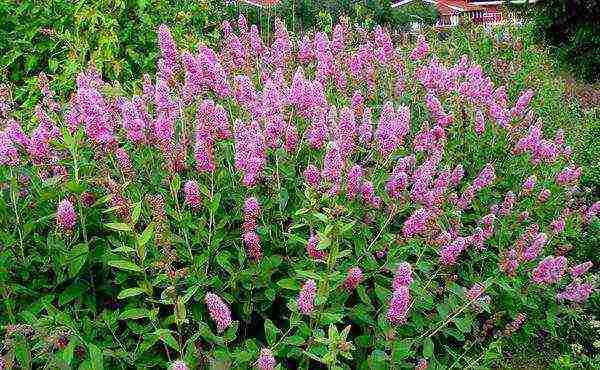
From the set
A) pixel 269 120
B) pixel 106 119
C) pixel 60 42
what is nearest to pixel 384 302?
pixel 269 120

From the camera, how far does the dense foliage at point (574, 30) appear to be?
24.8 feet

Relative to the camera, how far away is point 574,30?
25.4 ft

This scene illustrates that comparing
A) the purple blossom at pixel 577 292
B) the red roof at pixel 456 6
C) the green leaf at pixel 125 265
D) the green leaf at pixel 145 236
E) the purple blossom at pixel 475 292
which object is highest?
the green leaf at pixel 145 236

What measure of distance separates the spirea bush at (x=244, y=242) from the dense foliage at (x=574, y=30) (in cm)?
509

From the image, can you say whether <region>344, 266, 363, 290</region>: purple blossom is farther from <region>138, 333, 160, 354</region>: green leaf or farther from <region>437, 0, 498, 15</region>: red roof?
<region>437, 0, 498, 15</region>: red roof

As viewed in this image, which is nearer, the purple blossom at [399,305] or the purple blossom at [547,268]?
the purple blossom at [399,305]

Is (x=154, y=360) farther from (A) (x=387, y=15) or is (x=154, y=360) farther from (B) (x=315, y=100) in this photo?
(A) (x=387, y=15)

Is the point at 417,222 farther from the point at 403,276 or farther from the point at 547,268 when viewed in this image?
the point at 547,268

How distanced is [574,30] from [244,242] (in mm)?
6594

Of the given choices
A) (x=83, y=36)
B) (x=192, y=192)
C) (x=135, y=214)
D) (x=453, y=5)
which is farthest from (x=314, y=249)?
(x=453, y=5)

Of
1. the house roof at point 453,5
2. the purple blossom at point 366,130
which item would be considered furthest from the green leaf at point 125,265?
the house roof at point 453,5

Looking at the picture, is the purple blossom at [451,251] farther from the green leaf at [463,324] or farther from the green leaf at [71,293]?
the green leaf at [71,293]

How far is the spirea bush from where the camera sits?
2.10 metres

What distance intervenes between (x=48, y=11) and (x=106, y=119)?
3200mm
